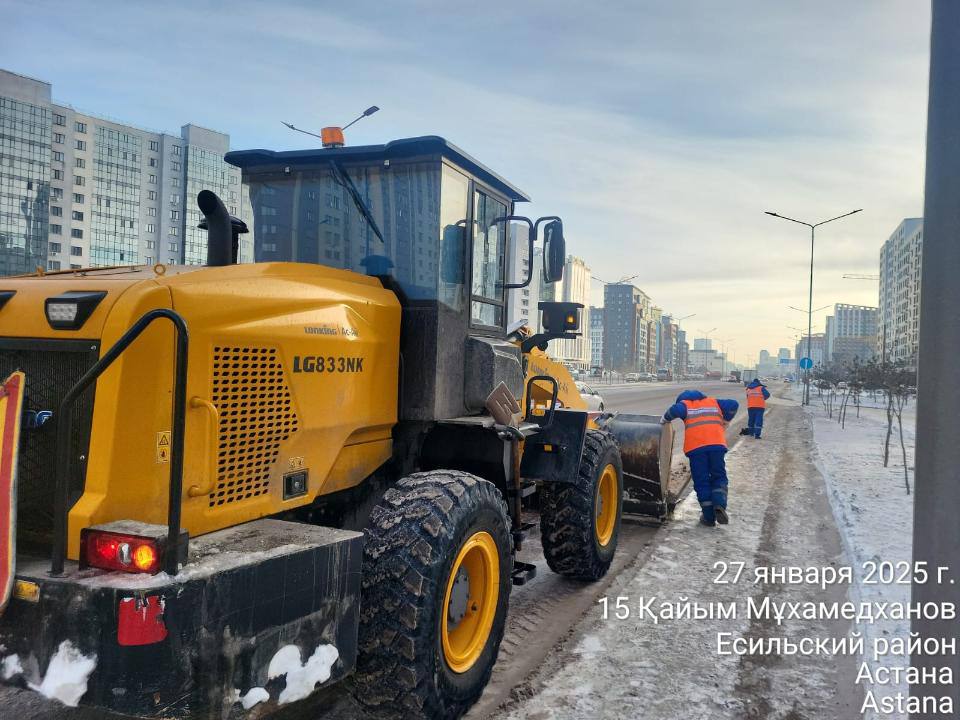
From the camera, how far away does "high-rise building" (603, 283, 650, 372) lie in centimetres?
12506

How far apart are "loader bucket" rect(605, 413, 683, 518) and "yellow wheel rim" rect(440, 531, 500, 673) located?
4.07 m

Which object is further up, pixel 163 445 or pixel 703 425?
pixel 163 445

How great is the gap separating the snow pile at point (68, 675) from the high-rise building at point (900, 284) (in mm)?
127384

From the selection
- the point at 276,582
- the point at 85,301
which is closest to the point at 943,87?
the point at 276,582

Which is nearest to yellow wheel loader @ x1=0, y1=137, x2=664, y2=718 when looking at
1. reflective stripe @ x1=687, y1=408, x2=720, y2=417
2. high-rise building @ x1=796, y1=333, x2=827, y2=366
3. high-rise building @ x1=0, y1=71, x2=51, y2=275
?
reflective stripe @ x1=687, y1=408, x2=720, y2=417

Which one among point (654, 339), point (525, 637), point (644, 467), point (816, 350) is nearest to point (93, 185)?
point (644, 467)

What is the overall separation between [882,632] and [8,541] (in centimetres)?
468

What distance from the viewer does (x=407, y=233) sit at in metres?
4.05

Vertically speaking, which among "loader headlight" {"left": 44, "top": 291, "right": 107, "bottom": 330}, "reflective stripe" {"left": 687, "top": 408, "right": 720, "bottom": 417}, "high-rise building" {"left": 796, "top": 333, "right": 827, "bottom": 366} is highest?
"high-rise building" {"left": 796, "top": 333, "right": 827, "bottom": 366}

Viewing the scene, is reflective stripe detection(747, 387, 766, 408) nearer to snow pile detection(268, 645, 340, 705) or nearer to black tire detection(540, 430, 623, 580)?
black tire detection(540, 430, 623, 580)

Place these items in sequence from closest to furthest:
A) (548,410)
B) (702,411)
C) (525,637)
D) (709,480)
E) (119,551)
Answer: (119,551), (525,637), (548,410), (709,480), (702,411)

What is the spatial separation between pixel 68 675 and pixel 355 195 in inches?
107

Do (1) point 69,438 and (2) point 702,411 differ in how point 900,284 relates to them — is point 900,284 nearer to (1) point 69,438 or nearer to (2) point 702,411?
(2) point 702,411

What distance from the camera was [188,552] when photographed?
2.43 metres
